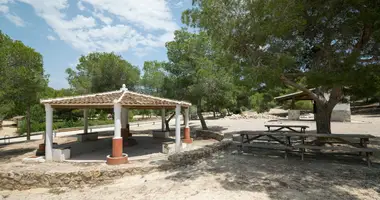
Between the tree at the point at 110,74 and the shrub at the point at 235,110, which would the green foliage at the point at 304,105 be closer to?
the shrub at the point at 235,110

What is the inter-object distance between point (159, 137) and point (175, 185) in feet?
34.1

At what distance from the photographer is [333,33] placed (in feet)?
26.0

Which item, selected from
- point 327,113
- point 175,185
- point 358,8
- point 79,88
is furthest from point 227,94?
point 79,88

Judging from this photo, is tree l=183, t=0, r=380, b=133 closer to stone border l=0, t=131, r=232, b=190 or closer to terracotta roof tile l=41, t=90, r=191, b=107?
terracotta roof tile l=41, t=90, r=191, b=107

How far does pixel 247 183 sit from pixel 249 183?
5 cm

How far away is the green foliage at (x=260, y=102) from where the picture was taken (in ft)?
134

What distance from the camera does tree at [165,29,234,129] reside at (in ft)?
52.3

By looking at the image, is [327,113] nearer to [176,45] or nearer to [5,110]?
[176,45]

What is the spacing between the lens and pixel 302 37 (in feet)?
28.1

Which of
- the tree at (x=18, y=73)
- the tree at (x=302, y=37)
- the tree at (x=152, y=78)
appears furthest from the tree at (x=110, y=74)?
the tree at (x=302, y=37)

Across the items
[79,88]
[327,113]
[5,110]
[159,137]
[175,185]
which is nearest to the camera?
[175,185]

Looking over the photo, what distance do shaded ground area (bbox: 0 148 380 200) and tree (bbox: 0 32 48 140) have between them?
19.1 ft

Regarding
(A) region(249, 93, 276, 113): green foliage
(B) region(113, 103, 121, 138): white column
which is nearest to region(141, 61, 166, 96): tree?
(B) region(113, 103, 121, 138): white column

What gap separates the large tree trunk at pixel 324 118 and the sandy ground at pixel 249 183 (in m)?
1.73
